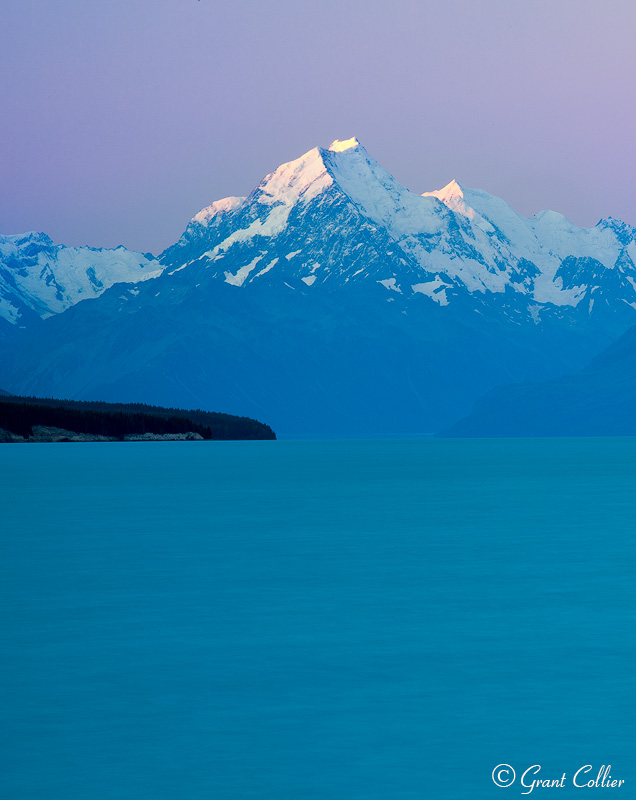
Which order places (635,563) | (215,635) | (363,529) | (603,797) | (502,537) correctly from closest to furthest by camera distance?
(603,797), (215,635), (635,563), (502,537), (363,529)

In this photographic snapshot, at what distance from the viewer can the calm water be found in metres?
28.0

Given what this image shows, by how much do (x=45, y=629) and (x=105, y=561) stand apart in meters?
23.6

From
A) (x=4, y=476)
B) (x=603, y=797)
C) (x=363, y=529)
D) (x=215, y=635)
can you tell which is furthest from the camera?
(x=4, y=476)

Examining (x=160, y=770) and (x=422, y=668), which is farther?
(x=422, y=668)

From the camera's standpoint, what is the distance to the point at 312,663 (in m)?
38.7

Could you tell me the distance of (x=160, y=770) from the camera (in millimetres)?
27719

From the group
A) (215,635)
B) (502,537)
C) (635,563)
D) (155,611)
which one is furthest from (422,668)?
(502,537)

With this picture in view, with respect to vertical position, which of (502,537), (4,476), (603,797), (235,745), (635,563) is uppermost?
(4,476)

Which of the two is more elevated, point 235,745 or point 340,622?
point 340,622

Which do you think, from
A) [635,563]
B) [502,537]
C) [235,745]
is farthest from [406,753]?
[502,537]

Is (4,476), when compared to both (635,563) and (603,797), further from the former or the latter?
(603,797)

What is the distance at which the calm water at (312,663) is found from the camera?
27969mm

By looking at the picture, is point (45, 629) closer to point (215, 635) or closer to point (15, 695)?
point (215, 635)

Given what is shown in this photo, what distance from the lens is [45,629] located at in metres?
44.9
